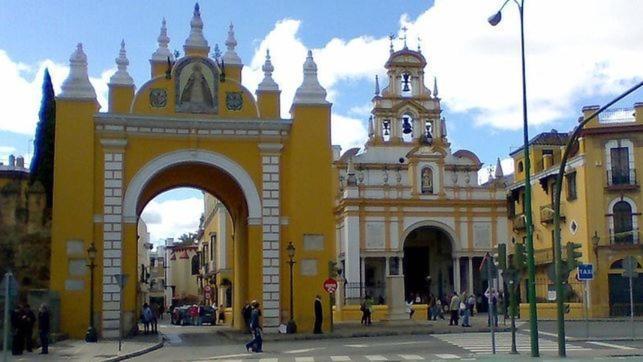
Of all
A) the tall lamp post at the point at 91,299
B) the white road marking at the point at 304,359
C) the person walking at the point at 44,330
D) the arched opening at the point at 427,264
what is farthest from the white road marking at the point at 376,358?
the arched opening at the point at 427,264

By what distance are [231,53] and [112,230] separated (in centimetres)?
879

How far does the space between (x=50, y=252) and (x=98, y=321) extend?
3514mm

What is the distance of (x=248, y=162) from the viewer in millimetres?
37000

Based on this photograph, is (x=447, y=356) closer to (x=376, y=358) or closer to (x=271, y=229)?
(x=376, y=358)

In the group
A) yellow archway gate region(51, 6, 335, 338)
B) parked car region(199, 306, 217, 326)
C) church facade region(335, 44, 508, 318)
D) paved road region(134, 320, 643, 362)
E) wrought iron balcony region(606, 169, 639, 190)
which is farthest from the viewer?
church facade region(335, 44, 508, 318)

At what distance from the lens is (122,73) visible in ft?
120

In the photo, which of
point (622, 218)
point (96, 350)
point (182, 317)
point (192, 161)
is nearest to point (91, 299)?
point (96, 350)

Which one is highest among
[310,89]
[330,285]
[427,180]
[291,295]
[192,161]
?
[310,89]

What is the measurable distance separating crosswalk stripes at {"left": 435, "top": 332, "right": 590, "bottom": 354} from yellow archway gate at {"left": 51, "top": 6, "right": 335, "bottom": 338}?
6.25 metres

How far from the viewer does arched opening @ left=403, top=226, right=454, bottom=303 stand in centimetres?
6419

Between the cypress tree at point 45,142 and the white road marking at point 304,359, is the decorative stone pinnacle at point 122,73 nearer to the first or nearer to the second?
the cypress tree at point 45,142

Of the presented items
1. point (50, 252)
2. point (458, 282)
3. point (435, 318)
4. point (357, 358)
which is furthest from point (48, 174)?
point (458, 282)

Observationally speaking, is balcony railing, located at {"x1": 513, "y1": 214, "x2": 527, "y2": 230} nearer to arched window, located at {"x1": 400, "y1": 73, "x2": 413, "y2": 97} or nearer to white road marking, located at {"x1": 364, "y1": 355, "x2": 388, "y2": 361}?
arched window, located at {"x1": 400, "y1": 73, "x2": 413, "y2": 97}

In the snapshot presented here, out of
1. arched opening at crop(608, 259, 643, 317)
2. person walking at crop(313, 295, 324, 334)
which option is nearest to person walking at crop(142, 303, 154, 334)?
person walking at crop(313, 295, 324, 334)
